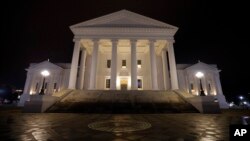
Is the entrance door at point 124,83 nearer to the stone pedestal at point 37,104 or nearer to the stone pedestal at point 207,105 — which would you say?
the stone pedestal at point 207,105

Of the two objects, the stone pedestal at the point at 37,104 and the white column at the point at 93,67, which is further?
the white column at the point at 93,67

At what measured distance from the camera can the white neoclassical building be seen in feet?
84.9

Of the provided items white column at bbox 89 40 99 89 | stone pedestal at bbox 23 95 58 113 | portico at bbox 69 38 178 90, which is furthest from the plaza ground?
portico at bbox 69 38 178 90

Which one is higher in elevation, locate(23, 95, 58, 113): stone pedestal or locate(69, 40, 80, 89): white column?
locate(69, 40, 80, 89): white column

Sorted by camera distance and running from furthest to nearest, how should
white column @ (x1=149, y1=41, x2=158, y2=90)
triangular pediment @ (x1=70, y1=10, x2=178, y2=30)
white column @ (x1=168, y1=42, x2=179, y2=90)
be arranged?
1. triangular pediment @ (x1=70, y1=10, x2=178, y2=30)
2. white column @ (x1=168, y1=42, x2=179, y2=90)
3. white column @ (x1=149, y1=41, x2=158, y2=90)

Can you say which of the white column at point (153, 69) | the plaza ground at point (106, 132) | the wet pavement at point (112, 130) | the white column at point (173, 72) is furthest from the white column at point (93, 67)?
the wet pavement at point (112, 130)

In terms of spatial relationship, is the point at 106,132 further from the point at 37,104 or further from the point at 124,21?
the point at 124,21

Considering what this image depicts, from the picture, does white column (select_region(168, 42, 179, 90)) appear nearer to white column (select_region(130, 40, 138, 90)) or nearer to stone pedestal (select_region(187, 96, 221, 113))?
white column (select_region(130, 40, 138, 90))

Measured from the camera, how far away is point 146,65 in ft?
110

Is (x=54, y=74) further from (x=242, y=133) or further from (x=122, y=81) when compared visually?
(x=242, y=133)

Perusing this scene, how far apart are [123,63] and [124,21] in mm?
9384

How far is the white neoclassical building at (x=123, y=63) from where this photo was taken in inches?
1019

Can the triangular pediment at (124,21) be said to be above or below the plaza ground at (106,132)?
above

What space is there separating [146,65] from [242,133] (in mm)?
30506
